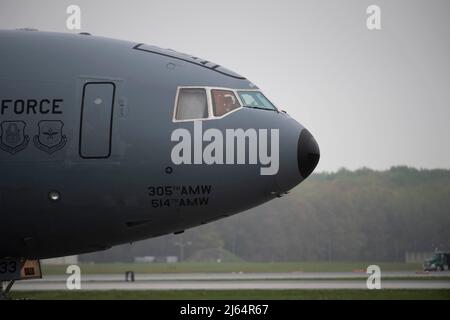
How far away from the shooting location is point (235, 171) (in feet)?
42.7

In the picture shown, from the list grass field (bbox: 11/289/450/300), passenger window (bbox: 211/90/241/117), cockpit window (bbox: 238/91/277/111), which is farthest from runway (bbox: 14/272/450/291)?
passenger window (bbox: 211/90/241/117)

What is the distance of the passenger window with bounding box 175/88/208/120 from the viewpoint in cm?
1323

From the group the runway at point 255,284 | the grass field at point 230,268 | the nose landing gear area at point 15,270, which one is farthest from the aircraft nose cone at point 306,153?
the grass field at point 230,268

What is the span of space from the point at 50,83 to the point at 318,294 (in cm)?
2657

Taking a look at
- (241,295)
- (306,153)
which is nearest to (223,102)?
(306,153)

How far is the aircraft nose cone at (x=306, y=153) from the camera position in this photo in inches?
519

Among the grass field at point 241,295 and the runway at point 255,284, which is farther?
the runway at point 255,284

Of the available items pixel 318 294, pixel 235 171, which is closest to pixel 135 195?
pixel 235 171

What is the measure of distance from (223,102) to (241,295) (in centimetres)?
2547

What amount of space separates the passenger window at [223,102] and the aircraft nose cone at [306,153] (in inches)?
47.8

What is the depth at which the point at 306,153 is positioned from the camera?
1324cm

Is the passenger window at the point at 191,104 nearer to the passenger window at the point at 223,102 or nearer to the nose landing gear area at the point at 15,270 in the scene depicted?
the passenger window at the point at 223,102

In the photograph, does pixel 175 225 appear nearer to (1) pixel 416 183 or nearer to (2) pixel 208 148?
(2) pixel 208 148

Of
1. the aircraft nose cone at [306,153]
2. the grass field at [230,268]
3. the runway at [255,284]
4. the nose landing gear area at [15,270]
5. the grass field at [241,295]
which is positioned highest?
the aircraft nose cone at [306,153]
